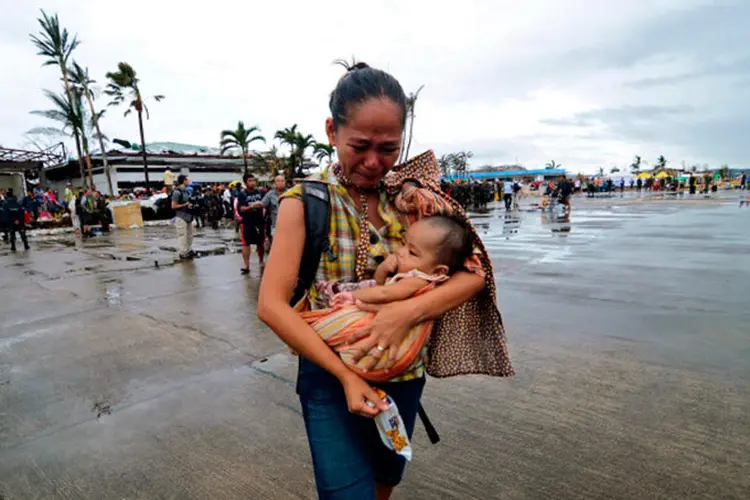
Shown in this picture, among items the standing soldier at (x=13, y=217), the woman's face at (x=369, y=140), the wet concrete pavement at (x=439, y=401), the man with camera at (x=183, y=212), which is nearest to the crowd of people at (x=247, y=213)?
the man with camera at (x=183, y=212)

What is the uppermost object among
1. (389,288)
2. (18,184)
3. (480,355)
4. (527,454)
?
(18,184)

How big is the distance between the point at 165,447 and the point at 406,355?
212 centimetres

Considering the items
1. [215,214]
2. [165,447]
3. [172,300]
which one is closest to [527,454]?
[165,447]

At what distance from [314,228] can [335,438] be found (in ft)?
1.92

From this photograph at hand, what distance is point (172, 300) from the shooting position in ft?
19.8

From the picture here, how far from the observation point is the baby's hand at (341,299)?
1230mm

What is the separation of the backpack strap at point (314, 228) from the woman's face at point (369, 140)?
107 millimetres

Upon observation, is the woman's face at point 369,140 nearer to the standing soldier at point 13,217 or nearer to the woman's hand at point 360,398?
the woman's hand at point 360,398

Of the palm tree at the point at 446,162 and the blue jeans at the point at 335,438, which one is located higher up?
the palm tree at the point at 446,162

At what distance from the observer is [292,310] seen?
1.19 m

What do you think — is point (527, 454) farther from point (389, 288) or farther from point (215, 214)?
point (215, 214)

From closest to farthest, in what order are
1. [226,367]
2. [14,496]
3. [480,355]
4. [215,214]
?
[480,355] → [14,496] → [226,367] → [215,214]

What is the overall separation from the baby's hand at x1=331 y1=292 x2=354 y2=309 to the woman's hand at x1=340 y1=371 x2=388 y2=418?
0.18m

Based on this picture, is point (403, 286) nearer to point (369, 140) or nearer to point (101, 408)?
point (369, 140)
